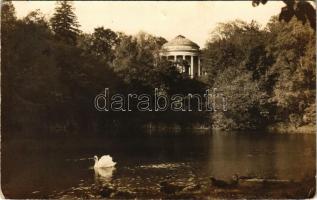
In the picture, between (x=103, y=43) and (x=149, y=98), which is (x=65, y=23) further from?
(x=149, y=98)

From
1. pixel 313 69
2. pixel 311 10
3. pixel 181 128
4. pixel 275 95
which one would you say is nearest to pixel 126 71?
pixel 181 128

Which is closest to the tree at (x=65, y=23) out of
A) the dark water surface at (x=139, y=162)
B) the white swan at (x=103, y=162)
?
the dark water surface at (x=139, y=162)

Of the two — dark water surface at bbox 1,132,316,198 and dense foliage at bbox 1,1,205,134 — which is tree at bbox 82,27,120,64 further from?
dark water surface at bbox 1,132,316,198

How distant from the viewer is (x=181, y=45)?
9438 millimetres

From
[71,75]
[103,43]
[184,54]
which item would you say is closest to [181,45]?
[184,54]

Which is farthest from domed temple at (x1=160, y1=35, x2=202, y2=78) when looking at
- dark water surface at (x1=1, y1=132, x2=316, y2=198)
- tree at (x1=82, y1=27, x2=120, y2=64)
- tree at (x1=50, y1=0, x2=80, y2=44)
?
tree at (x1=50, y1=0, x2=80, y2=44)

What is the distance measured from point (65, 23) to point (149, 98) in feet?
6.95

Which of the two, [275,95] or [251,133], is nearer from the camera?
[275,95]

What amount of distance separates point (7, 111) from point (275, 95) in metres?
Result: 5.28

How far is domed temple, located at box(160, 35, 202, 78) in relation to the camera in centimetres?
931

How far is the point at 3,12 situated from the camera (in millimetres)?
8312

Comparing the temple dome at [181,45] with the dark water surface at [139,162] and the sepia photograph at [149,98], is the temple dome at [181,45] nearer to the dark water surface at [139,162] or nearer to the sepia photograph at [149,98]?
the sepia photograph at [149,98]

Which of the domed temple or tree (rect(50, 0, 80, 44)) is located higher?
tree (rect(50, 0, 80, 44))

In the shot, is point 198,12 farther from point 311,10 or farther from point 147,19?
point 311,10
